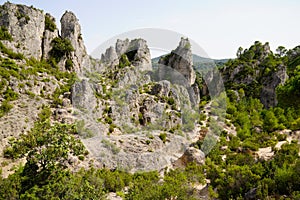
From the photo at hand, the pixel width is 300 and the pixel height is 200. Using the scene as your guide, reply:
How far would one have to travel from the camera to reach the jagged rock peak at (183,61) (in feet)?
115

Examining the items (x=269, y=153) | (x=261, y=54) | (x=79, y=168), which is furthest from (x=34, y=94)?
(x=261, y=54)

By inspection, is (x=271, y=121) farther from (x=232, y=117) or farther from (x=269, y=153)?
(x=269, y=153)

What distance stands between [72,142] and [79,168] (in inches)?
94.8

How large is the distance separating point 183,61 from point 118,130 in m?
21.3

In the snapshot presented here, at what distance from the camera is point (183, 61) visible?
121 ft

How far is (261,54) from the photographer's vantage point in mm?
43219

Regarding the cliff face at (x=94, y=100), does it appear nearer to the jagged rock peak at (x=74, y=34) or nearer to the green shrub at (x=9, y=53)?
the jagged rock peak at (x=74, y=34)

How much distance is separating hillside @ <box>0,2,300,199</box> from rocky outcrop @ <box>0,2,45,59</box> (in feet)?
0.29

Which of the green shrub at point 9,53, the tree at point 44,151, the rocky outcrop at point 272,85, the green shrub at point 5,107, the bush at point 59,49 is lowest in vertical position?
the tree at point 44,151

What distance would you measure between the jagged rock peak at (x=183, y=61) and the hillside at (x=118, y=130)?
3473 millimetres

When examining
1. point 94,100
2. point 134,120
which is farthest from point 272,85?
point 94,100

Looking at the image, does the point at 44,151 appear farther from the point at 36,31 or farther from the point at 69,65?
the point at 36,31

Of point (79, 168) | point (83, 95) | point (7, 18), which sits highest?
point (7, 18)

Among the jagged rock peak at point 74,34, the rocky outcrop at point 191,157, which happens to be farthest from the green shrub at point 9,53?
the rocky outcrop at point 191,157
